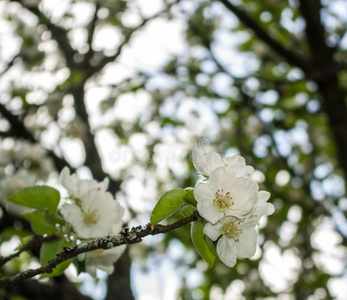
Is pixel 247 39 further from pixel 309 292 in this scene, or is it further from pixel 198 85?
pixel 309 292

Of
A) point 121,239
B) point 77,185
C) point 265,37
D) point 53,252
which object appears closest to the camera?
point 121,239

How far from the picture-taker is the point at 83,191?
1.38m

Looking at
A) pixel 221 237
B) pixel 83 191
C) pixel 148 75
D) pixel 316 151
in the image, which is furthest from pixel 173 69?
pixel 221 237

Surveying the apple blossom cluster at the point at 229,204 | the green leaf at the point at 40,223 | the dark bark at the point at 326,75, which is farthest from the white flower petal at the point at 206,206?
the dark bark at the point at 326,75

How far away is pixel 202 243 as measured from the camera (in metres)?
1.12

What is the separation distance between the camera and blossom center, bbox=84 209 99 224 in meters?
1.31

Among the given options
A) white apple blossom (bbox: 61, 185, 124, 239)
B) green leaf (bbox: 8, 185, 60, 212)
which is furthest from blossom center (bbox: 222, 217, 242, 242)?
green leaf (bbox: 8, 185, 60, 212)

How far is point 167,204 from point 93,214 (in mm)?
341

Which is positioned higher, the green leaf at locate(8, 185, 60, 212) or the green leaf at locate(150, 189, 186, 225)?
Answer: the green leaf at locate(150, 189, 186, 225)

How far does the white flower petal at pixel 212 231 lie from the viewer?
1.06 metres

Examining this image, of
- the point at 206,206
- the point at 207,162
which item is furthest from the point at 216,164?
the point at 206,206

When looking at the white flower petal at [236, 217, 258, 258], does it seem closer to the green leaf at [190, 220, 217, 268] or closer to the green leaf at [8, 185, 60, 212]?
Result: the green leaf at [190, 220, 217, 268]

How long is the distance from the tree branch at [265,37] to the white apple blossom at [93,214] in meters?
1.63

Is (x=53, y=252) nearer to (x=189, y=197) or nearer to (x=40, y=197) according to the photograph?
(x=40, y=197)
